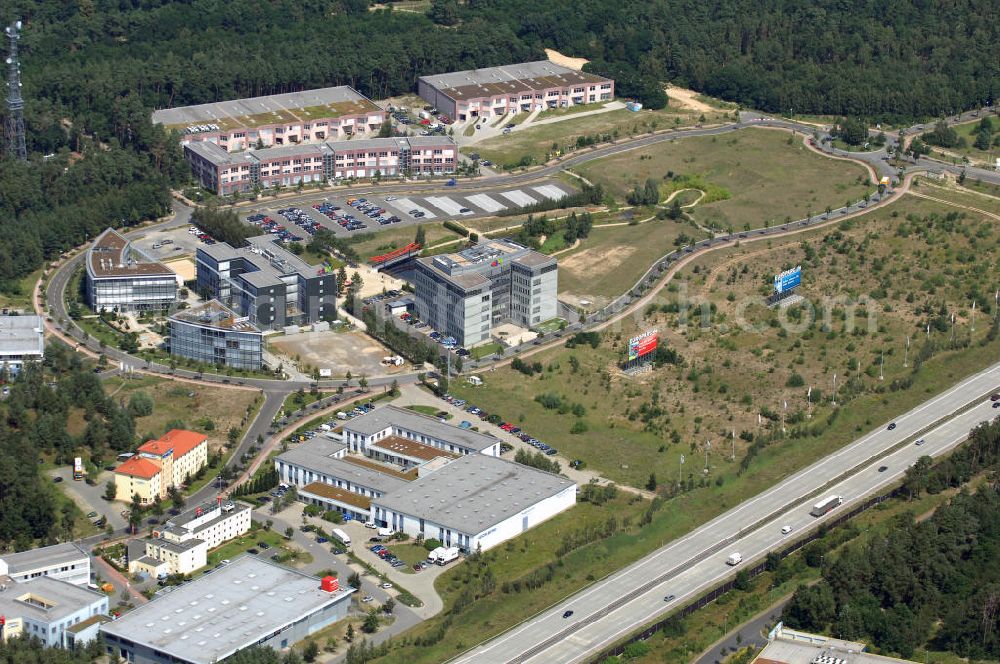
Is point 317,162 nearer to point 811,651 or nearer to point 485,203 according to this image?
point 485,203

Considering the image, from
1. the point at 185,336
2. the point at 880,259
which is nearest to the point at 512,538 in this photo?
the point at 185,336

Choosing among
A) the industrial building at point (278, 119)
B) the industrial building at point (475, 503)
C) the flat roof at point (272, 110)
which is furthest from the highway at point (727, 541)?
the flat roof at point (272, 110)

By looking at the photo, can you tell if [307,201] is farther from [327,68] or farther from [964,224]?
[964,224]

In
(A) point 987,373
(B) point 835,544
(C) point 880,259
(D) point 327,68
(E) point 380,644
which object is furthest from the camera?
(D) point 327,68

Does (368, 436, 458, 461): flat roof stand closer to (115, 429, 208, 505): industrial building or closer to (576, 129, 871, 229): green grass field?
(115, 429, 208, 505): industrial building

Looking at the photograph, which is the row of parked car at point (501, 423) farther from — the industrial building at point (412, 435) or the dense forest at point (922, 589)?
the dense forest at point (922, 589)

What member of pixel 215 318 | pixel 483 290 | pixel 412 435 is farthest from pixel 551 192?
pixel 412 435
